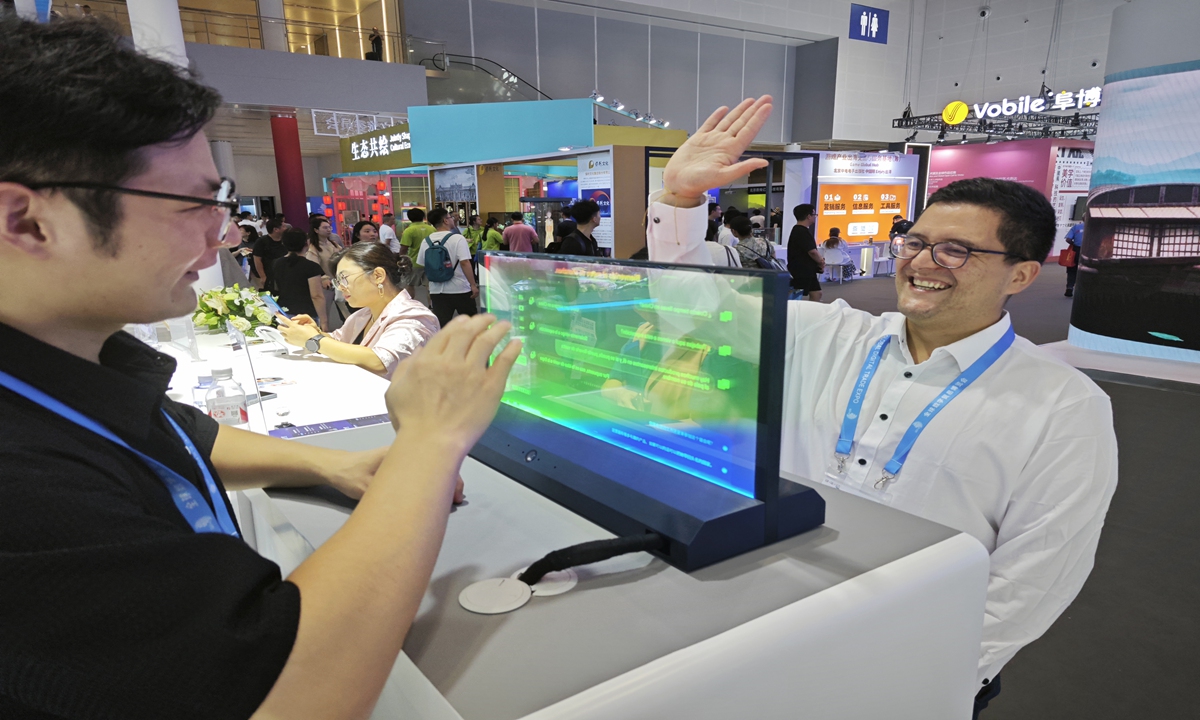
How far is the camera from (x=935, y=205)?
165cm

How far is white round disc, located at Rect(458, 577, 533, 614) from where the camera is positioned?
720 mm

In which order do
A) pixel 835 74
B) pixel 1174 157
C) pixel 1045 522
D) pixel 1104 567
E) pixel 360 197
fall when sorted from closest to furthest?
1. pixel 1045 522
2. pixel 1104 567
3. pixel 1174 157
4. pixel 360 197
5. pixel 835 74

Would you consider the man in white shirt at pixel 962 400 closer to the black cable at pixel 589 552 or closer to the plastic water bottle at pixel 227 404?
the black cable at pixel 589 552

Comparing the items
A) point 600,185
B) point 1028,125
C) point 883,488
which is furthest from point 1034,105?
point 883,488

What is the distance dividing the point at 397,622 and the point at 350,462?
1.72 ft

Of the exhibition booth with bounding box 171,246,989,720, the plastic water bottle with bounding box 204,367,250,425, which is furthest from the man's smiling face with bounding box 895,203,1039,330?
the plastic water bottle with bounding box 204,367,250,425

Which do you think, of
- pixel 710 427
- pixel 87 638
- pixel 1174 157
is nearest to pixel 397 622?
pixel 87 638

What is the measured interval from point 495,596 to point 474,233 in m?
9.21

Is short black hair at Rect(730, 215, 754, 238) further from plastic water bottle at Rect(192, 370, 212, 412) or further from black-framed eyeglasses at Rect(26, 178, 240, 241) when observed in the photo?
black-framed eyeglasses at Rect(26, 178, 240, 241)

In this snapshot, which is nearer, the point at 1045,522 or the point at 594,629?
the point at 594,629

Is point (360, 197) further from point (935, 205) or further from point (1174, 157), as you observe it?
A: point (935, 205)

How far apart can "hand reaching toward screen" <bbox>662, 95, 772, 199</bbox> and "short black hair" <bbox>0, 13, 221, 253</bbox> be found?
3.09 feet

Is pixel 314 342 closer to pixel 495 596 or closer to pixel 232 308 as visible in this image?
pixel 232 308

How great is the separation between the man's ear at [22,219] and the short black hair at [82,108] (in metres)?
0.01
